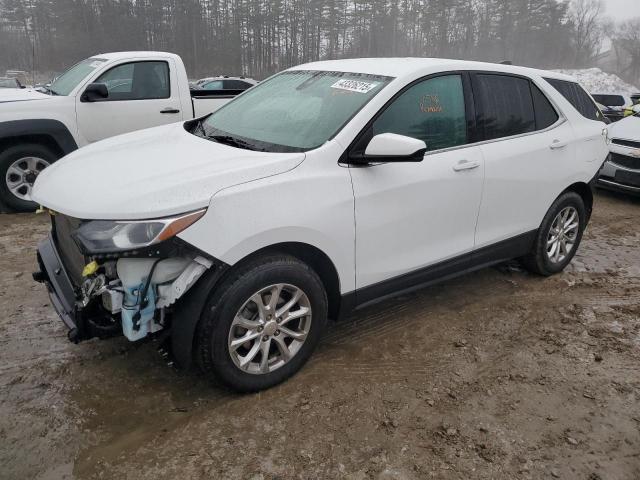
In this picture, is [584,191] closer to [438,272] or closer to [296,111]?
[438,272]

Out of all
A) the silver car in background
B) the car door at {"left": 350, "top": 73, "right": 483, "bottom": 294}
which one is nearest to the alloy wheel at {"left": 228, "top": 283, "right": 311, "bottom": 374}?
the car door at {"left": 350, "top": 73, "right": 483, "bottom": 294}

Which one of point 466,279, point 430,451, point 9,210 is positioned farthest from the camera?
point 9,210

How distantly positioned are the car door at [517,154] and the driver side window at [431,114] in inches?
8.3

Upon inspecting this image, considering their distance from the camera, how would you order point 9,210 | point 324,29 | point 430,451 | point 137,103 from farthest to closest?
1. point 324,29
2. point 137,103
3. point 9,210
4. point 430,451

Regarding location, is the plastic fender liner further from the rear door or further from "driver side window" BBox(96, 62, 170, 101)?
"driver side window" BBox(96, 62, 170, 101)

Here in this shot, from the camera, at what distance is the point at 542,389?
3.05 m

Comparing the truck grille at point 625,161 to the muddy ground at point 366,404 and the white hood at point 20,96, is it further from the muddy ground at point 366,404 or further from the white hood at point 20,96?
the white hood at point 20,96

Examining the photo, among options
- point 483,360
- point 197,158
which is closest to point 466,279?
point 483,360

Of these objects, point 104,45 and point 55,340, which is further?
point 104,45

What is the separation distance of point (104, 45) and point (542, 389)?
5372cm

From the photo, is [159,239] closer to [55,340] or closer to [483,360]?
[55,340]

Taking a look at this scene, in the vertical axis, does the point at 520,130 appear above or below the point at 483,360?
above

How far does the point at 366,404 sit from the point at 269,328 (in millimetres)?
694

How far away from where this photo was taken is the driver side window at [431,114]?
10.4 feet
